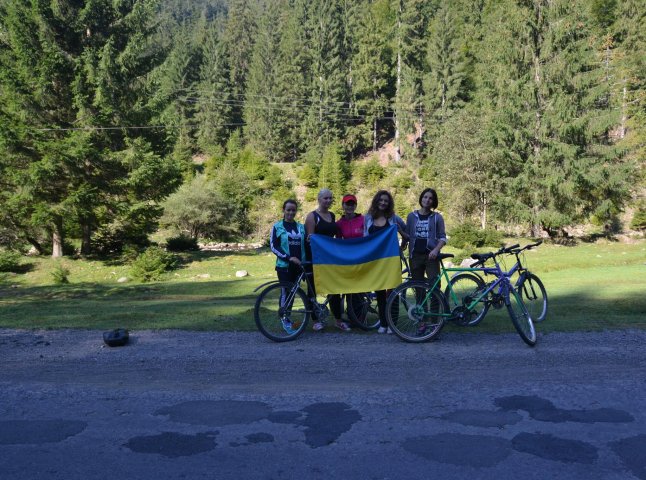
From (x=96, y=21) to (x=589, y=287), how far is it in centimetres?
2693

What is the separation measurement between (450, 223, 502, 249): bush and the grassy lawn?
2862 millimetres

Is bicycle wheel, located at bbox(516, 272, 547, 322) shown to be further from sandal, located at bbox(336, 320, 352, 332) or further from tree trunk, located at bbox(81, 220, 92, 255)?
tree trunk, located at bbox(81, 220, 92, 255)

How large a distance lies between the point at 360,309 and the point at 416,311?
3.65ft

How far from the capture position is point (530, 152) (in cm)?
3406

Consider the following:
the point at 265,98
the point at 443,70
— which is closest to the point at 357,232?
the point at 443,70

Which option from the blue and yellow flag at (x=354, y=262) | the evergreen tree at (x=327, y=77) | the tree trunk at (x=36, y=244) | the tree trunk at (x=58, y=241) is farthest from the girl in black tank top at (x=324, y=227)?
the evergreen tree at (x=327, y=77)

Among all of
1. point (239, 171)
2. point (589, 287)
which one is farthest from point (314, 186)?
point (589, 287)

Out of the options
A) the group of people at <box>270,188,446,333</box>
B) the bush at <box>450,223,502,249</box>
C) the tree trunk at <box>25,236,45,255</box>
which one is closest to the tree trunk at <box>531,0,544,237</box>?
the bush at <box>450,223,502,249</box>

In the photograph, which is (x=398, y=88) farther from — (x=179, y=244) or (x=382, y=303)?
(x=382, y=303)

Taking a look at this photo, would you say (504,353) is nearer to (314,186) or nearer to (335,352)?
(335,352)

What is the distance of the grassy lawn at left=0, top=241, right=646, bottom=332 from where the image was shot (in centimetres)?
869

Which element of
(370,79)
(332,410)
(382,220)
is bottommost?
(332,410)

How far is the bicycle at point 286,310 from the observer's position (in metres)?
7.29

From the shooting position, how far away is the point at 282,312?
289 inches
